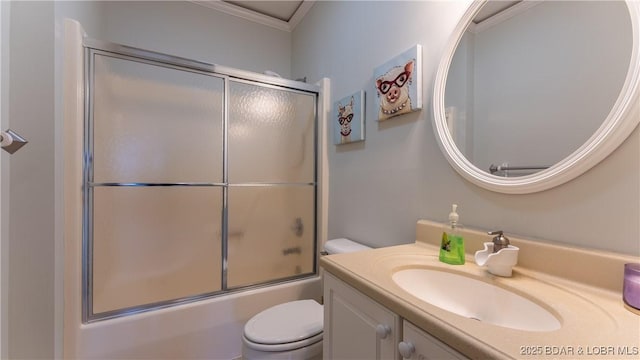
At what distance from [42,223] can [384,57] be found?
1.81 metres

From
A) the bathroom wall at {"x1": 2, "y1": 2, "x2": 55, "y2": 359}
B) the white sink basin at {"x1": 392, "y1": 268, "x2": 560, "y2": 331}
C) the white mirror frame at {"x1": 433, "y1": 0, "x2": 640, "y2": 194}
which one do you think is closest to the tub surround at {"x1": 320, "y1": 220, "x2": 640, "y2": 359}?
the white sink basin at {"x1": 392, "y1": 268, "x2": 560, "y2": 331}

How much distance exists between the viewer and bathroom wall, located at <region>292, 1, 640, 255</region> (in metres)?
0.65

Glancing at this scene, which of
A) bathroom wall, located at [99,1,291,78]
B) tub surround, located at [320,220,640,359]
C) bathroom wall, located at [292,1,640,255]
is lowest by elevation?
tub surround, located at [320,220,640,359]

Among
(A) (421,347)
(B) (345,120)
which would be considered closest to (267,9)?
(B) (345,120)

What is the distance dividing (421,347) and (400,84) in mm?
1095

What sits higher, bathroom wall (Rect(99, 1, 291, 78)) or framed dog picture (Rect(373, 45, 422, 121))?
bathroom wall (Rect(99, 1, 291, 78))

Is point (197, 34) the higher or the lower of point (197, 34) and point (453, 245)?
the higher

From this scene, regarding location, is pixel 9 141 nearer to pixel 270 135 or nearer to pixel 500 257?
pixel 270 135

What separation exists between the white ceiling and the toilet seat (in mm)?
2301

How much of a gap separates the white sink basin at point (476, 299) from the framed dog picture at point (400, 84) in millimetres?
733

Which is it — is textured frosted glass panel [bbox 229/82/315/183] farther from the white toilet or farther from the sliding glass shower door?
the white toilet

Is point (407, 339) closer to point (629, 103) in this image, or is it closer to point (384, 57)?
point (629, 103)

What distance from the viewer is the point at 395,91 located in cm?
127

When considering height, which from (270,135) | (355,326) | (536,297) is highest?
(270,135)
